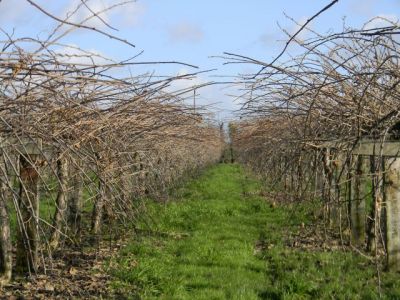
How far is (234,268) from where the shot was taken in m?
7.63

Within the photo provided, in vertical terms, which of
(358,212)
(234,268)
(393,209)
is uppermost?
(393,209)

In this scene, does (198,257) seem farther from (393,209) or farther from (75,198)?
(393,209)

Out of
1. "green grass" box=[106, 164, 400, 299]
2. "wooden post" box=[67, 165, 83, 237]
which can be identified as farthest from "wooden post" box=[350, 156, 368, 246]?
"wooden post" box=[67, 165, 83, 237]

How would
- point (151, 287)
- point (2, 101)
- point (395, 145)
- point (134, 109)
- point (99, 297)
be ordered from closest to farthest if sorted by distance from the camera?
1. point (2, 101)
2. point (134, 109)
3. point (395, 145)
4. point (99, 297)
5. point (151, 287)

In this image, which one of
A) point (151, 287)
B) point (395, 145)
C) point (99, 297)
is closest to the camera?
point (395, 145)

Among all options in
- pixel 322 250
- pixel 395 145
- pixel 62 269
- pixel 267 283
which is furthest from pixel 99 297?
pixel 322 250

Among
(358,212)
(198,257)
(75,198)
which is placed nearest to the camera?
(75,198)

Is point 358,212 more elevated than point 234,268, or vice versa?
point 358,212

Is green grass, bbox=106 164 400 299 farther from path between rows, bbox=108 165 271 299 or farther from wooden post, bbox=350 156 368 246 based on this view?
wooden post, bbox=350 156 368 246

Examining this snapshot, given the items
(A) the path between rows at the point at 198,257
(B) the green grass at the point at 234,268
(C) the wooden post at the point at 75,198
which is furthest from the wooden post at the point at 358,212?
(C) the wooden post at the point at 75,198

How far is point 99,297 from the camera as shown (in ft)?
19.4

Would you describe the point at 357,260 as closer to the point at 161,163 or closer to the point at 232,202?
the point at 232,202

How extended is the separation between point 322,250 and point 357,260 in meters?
0.95

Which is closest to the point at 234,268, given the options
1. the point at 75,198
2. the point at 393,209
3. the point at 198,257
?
the point at 198,257
